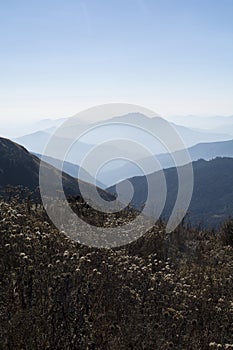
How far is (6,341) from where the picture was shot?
3.39m

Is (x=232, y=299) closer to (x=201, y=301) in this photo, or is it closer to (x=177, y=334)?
(x=201, y=301)

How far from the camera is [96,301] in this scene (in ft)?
14.9

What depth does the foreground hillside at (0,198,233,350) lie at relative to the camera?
3.62 metres

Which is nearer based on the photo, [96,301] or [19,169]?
[96,301]

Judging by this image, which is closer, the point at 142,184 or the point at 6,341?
the point at 6,341

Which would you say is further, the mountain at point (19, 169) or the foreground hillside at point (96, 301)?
the mountain at point (19, 169)

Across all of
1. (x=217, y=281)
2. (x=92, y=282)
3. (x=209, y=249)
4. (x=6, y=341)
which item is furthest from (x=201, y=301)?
(x=209, y=249)

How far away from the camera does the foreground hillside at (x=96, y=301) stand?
3.62m

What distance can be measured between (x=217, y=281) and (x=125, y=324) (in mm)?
2491

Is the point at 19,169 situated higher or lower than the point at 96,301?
higher

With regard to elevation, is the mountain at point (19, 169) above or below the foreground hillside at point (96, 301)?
above

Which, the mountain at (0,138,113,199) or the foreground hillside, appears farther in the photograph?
the mountain at (0,138,113,199)

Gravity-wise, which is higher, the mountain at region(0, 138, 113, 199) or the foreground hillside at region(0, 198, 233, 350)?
the mountain at region(0, 138, 113, 199)

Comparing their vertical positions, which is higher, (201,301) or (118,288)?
(118,288)
